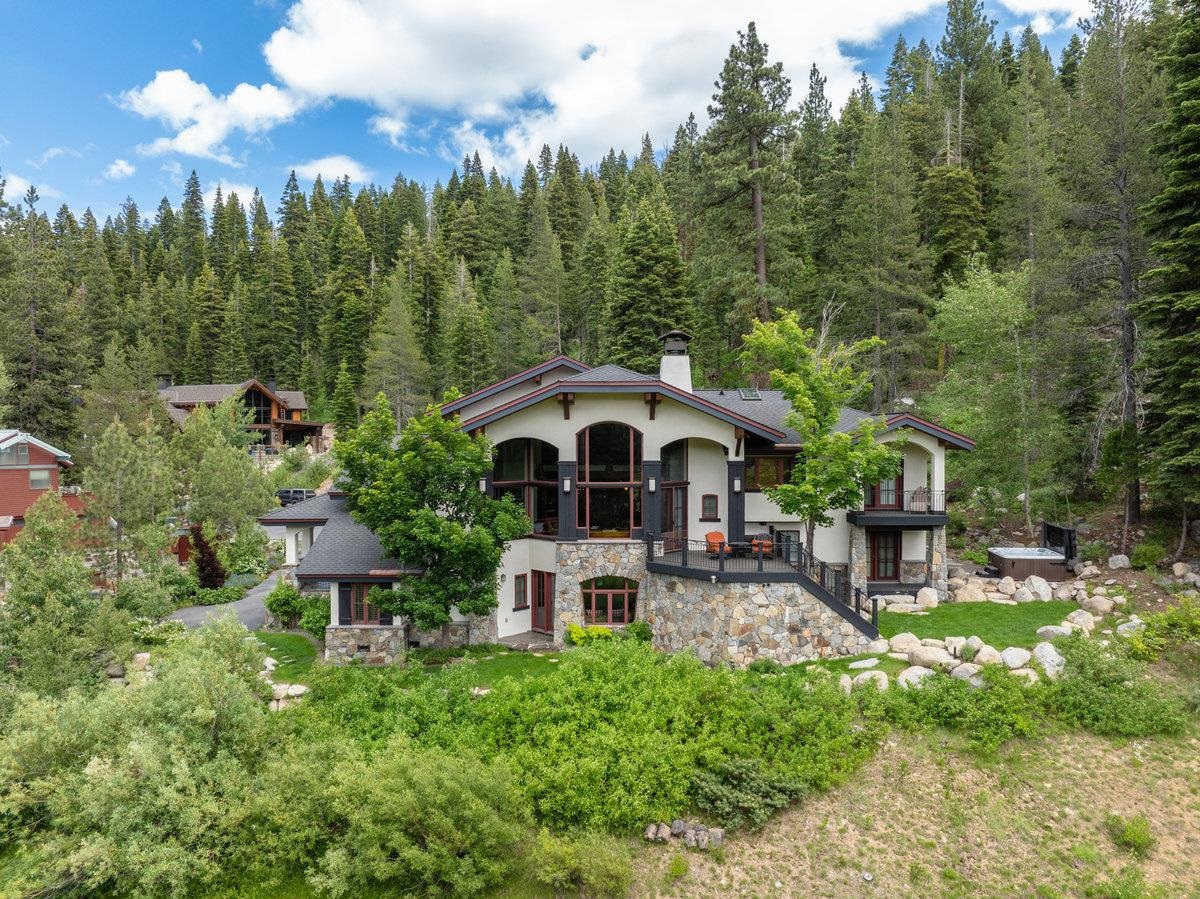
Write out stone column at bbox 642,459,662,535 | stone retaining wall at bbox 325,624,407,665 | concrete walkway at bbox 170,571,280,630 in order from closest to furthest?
stone retaining wall at bbox 325,624,407,665 < stone column at bbox 642,459,662,535 < concrete walkway at bbox 170,571,280,630

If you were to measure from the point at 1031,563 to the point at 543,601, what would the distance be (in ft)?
48.7

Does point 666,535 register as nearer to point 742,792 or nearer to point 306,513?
point 742,792

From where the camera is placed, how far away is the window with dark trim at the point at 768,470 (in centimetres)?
2033

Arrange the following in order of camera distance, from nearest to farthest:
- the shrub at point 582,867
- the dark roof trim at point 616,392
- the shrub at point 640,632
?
1. the shrub at point 582,867
2. the shrub at point 640,632
3. the dark roof trim at point 616,392

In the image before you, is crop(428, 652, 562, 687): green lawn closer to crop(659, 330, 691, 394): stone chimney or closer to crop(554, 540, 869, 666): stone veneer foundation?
crop(554, 540, 869, 666): stone veneer foundation

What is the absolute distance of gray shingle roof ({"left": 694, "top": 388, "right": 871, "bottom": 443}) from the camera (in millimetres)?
20188

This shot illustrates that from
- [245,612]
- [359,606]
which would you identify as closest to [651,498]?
[359,606]

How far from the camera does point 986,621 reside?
16.4 metres

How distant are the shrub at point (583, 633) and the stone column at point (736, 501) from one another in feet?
15.6

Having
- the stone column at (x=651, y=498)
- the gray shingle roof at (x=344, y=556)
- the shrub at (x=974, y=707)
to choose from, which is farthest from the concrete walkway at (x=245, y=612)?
the shrub at (x=974, y=707)

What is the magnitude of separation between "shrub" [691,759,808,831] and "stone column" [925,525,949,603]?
35.1ft

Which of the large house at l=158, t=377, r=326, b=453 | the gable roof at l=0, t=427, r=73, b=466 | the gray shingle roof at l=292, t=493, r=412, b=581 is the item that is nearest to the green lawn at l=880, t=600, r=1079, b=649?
the gray shingle roof at l=292, t=493, r=412, b=581

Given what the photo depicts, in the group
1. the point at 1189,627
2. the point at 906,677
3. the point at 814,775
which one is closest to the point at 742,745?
the point at 814,775

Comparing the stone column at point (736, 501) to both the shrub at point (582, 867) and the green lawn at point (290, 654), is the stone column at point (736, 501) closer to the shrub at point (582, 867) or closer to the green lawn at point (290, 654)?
the shrub at point (582, 867)
